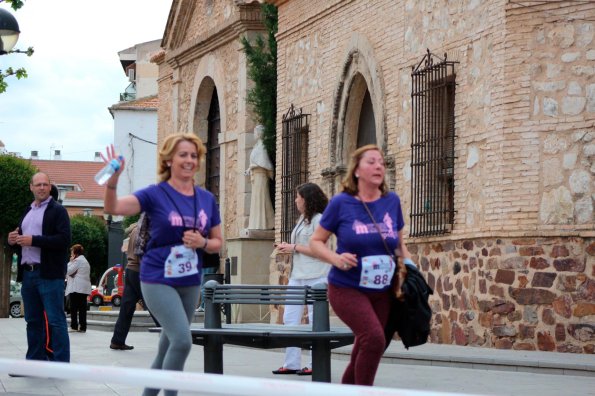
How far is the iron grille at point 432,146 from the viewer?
1891 cm

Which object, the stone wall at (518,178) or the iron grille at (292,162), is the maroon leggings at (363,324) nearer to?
the stone wall at (518,178)

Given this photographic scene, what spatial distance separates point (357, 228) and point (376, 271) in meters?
0.30

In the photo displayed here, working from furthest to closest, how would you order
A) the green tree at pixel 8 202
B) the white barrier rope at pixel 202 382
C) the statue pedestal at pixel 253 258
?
the green tree at pixel 8 202 → the statue pedestal at pixel 253 258 → the white barrier rope at pixel 202 382

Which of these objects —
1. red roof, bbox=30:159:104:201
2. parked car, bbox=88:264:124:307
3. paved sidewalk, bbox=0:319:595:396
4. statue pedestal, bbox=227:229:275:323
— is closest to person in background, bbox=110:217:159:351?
paved sidewalk, bbox=0:319:595:396

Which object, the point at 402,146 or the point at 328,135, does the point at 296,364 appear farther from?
the point at 328,135

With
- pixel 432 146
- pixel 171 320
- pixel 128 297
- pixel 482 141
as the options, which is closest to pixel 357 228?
pixel 171 320

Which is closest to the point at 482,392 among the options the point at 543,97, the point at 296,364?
the point at 296,364

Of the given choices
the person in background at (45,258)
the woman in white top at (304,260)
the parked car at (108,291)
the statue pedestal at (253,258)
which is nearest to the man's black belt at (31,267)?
the person in background at (45,258)

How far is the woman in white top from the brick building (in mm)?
4163

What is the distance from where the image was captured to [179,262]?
8.34 meters

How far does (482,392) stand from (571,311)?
15.4 feet

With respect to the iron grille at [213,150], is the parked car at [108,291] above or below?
below

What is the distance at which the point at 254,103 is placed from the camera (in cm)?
2936

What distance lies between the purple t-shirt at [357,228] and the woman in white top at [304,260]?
363 cm
